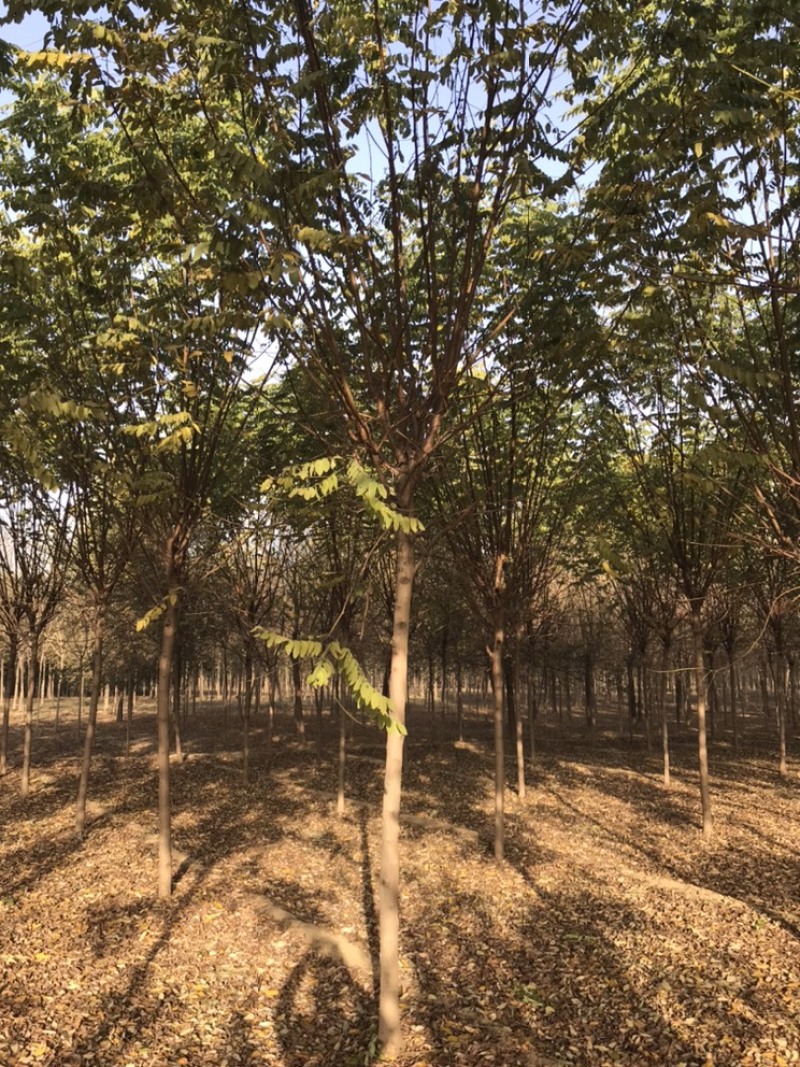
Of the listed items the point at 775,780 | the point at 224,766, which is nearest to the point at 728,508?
the point at 775,780

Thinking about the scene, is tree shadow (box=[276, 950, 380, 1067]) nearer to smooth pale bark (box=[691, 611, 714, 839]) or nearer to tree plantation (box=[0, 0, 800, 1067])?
tree plantation (box=[0, 0, 800, 1067])

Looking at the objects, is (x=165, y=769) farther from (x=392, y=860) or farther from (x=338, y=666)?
(x=338, y=666)

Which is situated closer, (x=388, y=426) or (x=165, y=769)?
(x=388, y=426)

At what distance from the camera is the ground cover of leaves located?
5.59 m

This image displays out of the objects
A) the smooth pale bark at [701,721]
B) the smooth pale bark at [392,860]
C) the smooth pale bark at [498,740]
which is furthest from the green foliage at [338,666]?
the smooth pale bark at [701,721]

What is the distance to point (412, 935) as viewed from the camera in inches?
305

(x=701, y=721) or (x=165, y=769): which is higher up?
(x=701, y=721)

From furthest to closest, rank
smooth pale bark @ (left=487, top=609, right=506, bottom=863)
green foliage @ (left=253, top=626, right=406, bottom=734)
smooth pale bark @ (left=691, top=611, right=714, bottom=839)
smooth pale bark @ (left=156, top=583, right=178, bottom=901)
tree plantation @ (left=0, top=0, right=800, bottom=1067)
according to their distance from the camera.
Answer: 1. smooth pale bark @ (left=691, top=611, right=714, bottom=839)
2. smooth pale bark @ (left=487, top=609, right=506, bottom=863)
3. smooth pale bark @ (left=156, top=583, right=178, bottom=901)
4. tree plantation @ (left=0, top=0, right=800, bottom=1067)
5. green foliage @ (left=253, top=626, right=406, bottom=734)

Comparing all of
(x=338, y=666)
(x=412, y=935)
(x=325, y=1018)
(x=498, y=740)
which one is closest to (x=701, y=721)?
(x=498, y=740)

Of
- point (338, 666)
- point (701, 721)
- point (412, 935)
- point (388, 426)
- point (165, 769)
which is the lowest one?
point (412, 935)

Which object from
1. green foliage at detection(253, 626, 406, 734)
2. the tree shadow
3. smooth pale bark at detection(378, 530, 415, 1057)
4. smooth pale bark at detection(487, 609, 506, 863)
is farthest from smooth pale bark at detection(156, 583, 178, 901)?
green foliage at detection(253, 626, 406, 734)

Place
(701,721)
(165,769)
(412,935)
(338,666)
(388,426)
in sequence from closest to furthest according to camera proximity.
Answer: (338,666), (388,426), (412,935), (165,769), (701,721)

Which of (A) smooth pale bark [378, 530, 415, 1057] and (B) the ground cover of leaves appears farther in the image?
(B) the ground cover of leaves

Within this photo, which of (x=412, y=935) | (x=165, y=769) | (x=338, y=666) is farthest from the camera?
(x=165, y=769)
